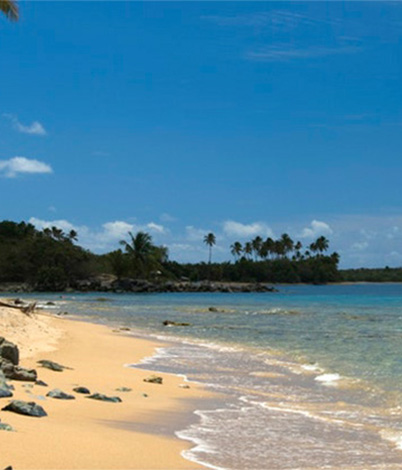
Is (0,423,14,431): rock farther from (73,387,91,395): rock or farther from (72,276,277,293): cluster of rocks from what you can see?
(72,276,277,293): cluster of rocks

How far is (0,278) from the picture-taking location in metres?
120

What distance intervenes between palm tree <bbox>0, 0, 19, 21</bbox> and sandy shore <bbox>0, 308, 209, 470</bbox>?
13.3 m

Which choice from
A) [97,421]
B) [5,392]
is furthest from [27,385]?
[97,421]

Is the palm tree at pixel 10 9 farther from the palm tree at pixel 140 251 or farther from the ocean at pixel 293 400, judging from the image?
the palm tree at pixel 140 251

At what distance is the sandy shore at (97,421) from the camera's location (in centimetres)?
719

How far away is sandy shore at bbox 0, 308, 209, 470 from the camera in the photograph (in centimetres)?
719

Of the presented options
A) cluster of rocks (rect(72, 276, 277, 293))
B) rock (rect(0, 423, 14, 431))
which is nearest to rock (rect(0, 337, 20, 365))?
rock (rect(0, 423, 14, 431))

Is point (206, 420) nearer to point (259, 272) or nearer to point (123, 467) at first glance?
point (123, 467)

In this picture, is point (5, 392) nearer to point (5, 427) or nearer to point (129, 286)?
point (5, 427)

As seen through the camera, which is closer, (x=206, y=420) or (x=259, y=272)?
(x=206, y=420)

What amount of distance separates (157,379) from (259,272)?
16647 centimetres

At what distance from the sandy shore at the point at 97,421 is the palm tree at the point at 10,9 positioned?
523 inches

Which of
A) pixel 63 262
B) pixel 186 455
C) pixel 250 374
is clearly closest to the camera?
pixel 186 455

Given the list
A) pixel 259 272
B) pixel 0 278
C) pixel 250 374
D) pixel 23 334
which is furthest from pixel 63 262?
pixel 250 374
